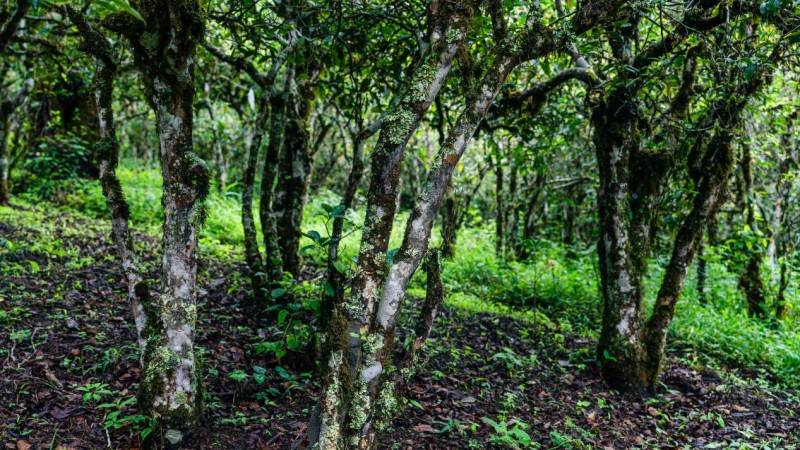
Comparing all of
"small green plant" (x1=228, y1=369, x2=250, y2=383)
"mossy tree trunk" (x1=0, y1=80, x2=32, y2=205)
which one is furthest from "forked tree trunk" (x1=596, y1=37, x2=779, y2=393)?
"mossy tree trunk" (x1=0, y1=80, x2=32, y2=205)

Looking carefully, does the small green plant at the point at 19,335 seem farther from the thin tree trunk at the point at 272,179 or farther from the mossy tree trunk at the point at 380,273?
the mossy tree trunk at the point at 380,273

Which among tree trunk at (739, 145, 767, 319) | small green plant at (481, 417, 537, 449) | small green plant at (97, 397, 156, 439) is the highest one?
tree trunk at (739, 145, 767, 319)

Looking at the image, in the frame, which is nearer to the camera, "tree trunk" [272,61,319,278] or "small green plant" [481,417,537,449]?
"small green plant" [481,417,537,449]

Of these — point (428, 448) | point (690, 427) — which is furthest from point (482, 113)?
point (690, 427)

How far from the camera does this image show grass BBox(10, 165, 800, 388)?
7.51 metres

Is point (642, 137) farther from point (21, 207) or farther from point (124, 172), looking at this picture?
Result: point (124, 172)

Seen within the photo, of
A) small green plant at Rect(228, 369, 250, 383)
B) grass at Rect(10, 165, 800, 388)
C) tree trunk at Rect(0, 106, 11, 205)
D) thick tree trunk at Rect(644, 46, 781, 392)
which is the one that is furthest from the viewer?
tree trunk at Rect(0, 106, 11, 205)

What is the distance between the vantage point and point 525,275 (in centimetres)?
1020

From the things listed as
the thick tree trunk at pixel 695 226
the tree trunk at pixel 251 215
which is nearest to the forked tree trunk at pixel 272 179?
the tree trunk at pixel 251 215

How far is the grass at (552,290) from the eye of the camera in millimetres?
7508

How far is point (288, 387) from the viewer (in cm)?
448

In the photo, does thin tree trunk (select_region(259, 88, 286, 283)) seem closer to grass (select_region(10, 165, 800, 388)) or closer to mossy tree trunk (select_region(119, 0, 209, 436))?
grass (select_region(10, 165, 800, 388))

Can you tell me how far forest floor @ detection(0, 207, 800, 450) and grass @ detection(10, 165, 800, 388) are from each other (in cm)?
63

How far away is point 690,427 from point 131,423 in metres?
5.07
